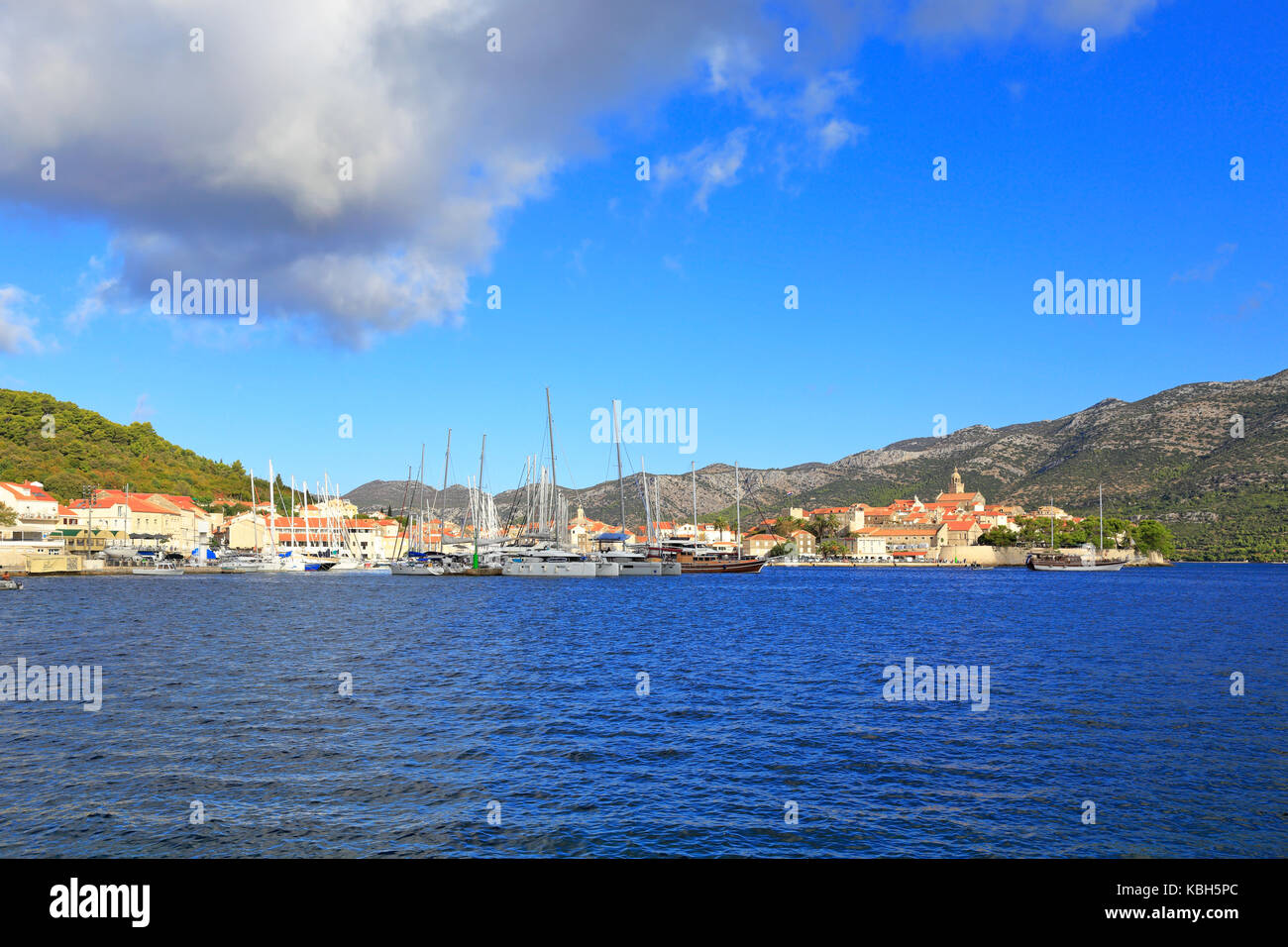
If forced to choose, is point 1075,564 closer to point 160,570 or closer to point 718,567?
point 718,567

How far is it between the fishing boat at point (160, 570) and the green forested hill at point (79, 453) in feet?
94.3

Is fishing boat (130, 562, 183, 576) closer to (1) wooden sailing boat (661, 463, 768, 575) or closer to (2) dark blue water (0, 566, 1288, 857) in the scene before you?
(1) wooden sailing boat (661, 463, 768, 575)

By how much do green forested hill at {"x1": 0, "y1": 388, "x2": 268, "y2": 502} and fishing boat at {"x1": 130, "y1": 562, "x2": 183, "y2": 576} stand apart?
2873cm

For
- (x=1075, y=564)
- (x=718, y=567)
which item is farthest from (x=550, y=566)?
(x=1075, y=564)

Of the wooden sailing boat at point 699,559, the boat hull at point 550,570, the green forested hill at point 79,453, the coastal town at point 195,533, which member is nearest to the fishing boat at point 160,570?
the coastal town at point 195,533

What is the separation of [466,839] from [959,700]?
1660 centimetres

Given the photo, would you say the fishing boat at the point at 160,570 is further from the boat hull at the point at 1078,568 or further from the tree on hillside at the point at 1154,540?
the tree on hillside at the point at 1154,540

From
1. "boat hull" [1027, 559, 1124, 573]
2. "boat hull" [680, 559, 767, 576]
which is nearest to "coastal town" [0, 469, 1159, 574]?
"boat hull" [680, 559, 767, 576]

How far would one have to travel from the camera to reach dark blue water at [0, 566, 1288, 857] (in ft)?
42.8

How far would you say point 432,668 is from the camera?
29906 mm

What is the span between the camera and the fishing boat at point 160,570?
107m
